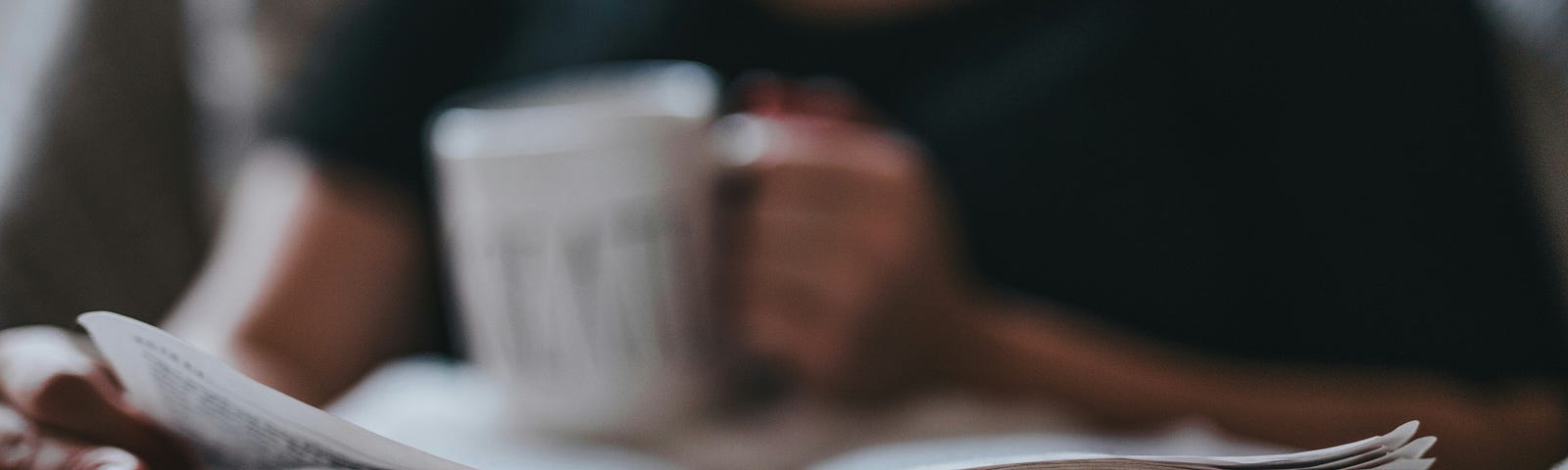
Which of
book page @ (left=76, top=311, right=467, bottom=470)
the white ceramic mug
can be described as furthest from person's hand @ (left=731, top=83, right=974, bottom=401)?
book page @ (left=76, top=311, right=467, bottom=470)

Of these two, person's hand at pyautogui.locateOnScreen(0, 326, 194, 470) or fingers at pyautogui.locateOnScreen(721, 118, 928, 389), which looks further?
fingers at pyautogui.locateOnScreen(721, 118, 928, 389)

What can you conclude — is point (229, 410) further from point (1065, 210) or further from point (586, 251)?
point (1065, 210)

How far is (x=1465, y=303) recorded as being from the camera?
607 mm

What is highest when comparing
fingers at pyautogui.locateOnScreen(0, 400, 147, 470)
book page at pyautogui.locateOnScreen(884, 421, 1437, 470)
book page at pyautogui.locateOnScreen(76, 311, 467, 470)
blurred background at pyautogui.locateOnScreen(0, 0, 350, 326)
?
blurred background at pyautogui.locateOnScreen(0, 0, 350, 326)

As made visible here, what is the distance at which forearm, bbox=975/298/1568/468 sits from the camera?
56cm

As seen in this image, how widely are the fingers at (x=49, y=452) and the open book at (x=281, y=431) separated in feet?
0.05

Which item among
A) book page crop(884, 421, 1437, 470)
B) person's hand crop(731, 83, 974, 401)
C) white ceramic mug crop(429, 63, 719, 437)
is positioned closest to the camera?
book page crop(884, 421, 1437, 470)

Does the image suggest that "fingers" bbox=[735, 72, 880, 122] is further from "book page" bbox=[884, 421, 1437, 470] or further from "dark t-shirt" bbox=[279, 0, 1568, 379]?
"book page" bbox=[884, 421, 1437, 470]

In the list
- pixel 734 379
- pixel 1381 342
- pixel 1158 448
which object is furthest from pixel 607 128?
pixel 1381 342

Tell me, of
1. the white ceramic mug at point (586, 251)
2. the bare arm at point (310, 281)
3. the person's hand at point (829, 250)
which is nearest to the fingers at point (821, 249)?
the person's hand at point (829, 250)

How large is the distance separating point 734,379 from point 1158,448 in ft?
0.71

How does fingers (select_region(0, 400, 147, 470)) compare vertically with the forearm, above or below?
below

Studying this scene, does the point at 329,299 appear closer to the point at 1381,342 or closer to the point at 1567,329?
the point at 1381,342

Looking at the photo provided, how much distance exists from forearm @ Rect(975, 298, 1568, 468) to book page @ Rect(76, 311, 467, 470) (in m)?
0.49
